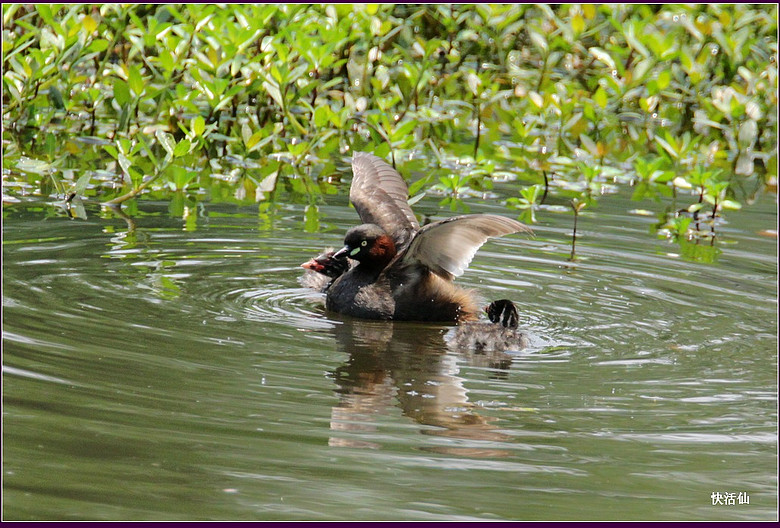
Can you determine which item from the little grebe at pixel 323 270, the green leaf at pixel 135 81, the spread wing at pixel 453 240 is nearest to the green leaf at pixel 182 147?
the little grebe at pixel 323 270

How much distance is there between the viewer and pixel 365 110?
1259 cm

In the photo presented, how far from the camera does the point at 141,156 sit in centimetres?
1089

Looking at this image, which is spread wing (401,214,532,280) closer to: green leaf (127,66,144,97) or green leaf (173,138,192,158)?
green leaf (173,138,192,158)

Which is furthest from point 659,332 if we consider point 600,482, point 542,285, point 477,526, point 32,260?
point 32,260

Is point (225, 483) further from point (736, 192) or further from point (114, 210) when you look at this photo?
point (736, 192)

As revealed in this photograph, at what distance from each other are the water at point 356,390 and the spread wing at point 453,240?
0.40 metres

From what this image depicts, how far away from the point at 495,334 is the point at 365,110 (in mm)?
6885

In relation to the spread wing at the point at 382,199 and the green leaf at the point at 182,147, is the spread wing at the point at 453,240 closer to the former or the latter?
the spread wing at the point at 382,199

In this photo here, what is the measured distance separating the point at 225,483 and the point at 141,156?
24.6ft

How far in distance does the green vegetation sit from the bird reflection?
266 centimetres

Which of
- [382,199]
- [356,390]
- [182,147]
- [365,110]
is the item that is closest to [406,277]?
[382,199]

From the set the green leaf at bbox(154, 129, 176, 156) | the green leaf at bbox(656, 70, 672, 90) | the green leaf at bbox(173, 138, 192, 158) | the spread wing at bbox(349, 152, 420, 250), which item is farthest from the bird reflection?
the green leaf at bbox(656, 70, 672, 90)

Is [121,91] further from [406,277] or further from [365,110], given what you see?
[406,277]

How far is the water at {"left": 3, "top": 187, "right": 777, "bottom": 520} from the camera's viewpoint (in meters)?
3.88
